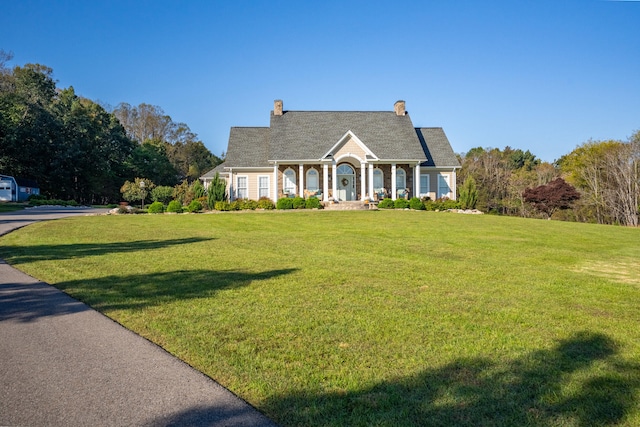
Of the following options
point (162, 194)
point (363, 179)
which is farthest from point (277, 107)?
point (162, 194)

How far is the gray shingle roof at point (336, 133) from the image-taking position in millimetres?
29906

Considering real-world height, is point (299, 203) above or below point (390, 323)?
above

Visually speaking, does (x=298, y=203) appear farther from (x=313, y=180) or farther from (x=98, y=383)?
(x=98, y=383)

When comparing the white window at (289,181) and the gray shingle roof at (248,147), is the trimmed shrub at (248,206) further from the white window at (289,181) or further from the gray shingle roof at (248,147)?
the gray shingle roof at (248,147)

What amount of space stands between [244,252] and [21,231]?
36.7 feet

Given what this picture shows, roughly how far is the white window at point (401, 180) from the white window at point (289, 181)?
7.30 meters

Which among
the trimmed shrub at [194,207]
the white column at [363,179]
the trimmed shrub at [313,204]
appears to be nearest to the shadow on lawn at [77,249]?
the trimmed shrub at [194,207]

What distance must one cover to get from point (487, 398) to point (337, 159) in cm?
2667

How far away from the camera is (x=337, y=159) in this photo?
96.5 ft

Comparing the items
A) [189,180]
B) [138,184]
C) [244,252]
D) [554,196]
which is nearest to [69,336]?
[244,252]

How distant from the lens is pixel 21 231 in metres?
16.8

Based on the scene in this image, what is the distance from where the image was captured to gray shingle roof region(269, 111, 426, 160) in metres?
29.9

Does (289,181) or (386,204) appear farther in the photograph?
(289,181)

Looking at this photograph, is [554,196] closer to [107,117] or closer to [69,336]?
[69,336]
